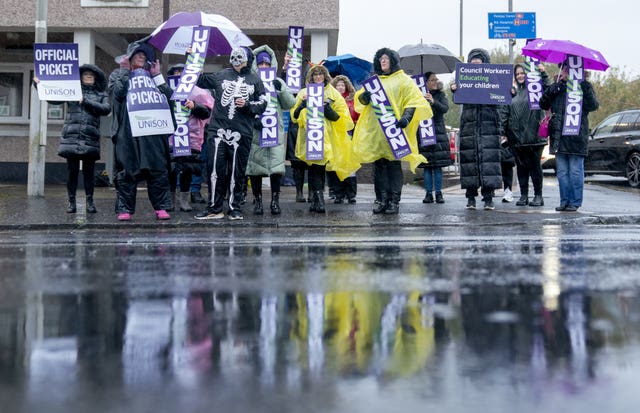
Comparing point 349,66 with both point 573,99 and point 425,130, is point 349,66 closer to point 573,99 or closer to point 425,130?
point 425,130

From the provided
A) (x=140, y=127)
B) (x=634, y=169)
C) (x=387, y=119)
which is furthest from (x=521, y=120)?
(x=634, y=169)

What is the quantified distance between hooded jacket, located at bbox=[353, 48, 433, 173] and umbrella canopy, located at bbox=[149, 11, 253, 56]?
1.91 meters

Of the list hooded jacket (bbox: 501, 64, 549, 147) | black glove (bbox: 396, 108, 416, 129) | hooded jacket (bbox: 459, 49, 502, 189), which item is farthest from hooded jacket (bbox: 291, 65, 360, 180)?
hooded jacket (bbox: 501, 64, 549, 147)

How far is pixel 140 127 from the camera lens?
34.5ft

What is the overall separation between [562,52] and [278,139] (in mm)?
3781

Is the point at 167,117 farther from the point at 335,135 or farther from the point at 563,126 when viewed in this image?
the point at 563,126

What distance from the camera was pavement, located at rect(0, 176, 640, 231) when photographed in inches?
402

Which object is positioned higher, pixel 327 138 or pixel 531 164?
pixel 327 138

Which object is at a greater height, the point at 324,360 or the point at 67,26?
the point at 67,26

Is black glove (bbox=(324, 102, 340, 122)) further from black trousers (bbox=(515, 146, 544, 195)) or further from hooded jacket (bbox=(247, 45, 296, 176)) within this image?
black trousers (bbox=(515, 146, 544, 195))

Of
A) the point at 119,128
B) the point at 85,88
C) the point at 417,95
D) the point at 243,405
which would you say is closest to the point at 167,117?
the point at 119,128

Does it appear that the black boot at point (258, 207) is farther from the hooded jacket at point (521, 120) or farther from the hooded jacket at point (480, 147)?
the hooded jacket at point (521, 120)

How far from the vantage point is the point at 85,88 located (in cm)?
1127

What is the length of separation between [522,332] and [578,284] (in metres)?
1.51
